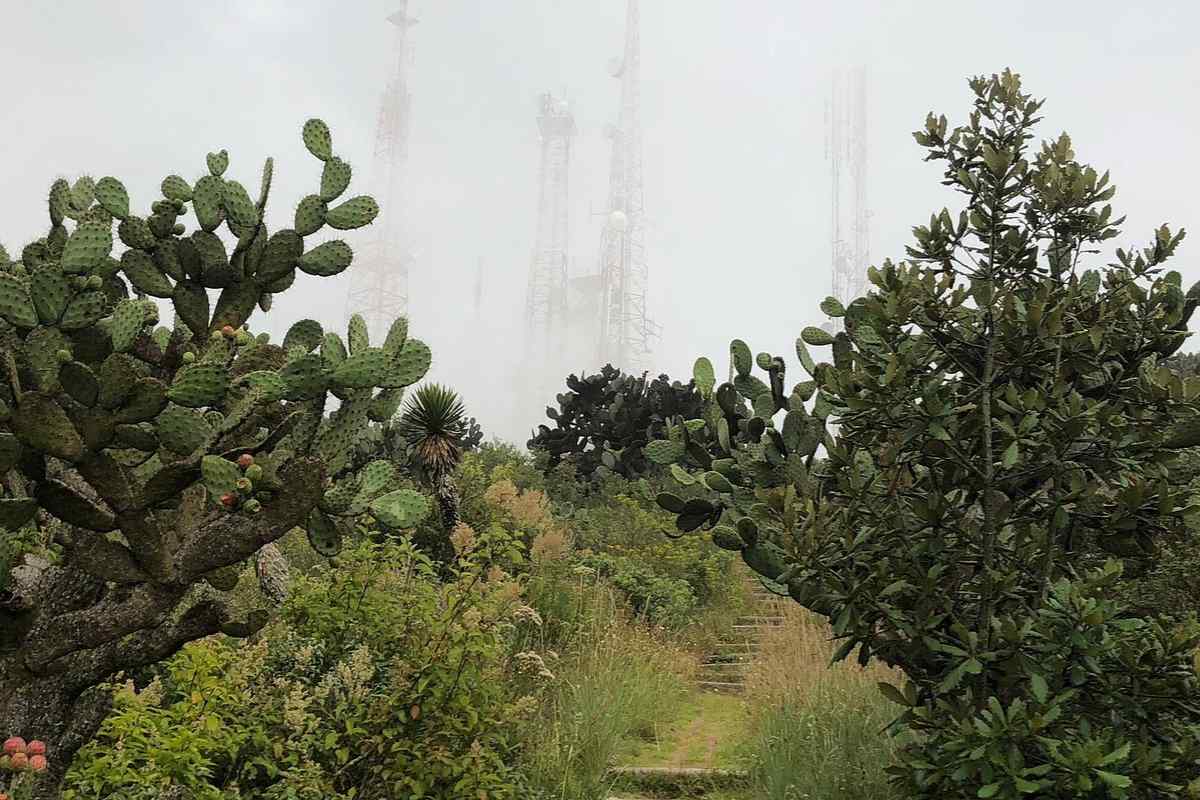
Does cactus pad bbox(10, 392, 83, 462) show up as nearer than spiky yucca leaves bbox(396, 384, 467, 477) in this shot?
Yes

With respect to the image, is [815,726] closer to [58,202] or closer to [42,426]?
[42,426]

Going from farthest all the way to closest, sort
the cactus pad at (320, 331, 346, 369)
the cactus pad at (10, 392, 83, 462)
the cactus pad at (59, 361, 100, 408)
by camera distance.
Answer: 1. the cactus pad at (320, 331, 346, 369)
2. the cactus pad at (59, 361, 100, 408)
3. the cactus pad at (10, 392, 83, 462)

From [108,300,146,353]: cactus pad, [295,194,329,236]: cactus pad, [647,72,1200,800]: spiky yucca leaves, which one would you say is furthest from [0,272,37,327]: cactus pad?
[647,72,1200,800]: spiky yucca leaves

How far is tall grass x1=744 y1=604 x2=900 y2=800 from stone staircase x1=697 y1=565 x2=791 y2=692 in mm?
1169

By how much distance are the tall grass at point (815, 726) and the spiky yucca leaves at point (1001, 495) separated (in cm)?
131

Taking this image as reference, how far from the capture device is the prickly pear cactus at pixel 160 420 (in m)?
2.47

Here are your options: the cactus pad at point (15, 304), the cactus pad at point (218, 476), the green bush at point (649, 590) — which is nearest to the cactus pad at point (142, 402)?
the cactus pad at point (218, 476)

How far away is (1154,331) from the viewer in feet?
10.6

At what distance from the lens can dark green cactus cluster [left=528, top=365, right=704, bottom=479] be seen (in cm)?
1581

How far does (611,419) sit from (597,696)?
424 inches

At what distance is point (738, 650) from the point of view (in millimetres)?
9539

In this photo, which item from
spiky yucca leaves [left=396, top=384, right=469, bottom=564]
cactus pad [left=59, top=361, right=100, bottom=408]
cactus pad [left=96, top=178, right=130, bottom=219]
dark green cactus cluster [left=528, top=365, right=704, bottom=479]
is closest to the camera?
cactus pad [left=59, top=361, right=100, bottom=408]

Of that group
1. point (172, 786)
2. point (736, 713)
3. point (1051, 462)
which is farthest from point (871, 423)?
point (736, 713)

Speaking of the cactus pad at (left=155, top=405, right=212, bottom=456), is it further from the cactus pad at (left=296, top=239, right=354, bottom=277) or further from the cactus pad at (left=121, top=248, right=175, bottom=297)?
the cactus pad at (left=296, top=239, right=354, bottom=277)
